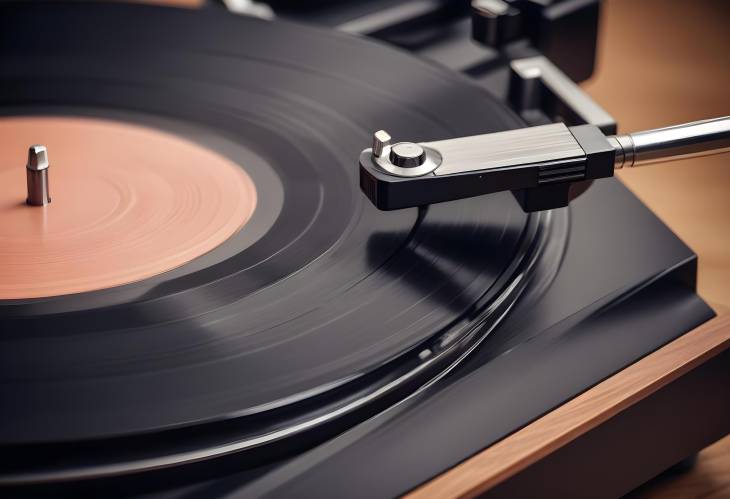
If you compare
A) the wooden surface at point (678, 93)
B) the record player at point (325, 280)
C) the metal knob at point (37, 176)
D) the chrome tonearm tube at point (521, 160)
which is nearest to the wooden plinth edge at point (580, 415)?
the record player at point (325, 280)

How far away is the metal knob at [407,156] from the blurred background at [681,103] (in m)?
0.25

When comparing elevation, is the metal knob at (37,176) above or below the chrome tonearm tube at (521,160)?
below

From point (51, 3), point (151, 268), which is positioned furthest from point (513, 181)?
point (51, 3)

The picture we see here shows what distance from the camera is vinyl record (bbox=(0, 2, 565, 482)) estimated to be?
2.02ft

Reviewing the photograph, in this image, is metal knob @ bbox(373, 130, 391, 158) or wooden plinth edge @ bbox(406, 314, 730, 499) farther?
metal knob @ bbox(373, 130, 391, 158)

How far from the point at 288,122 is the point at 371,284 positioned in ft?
0.85

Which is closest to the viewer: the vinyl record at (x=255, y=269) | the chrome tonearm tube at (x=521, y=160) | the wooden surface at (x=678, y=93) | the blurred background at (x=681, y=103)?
the vinyl record at (x=255, y=269)

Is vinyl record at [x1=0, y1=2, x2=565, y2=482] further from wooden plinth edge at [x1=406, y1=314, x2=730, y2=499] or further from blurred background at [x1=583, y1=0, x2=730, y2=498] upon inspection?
blurred background at [x1=583, y1=0, x2=730, y2=498]

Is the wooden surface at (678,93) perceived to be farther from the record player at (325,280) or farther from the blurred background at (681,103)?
the record player at (325,280)

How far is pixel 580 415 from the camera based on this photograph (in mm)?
682

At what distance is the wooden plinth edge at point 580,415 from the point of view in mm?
629

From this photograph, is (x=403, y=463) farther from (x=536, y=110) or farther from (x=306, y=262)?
(x=536, y=110)

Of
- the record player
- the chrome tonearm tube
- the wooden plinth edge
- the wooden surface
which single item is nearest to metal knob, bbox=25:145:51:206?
the record player

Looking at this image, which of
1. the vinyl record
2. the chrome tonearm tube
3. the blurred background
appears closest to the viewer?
the vinyl record
